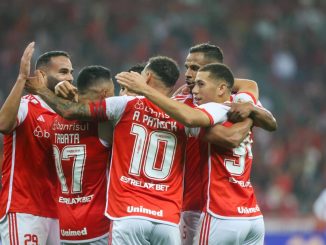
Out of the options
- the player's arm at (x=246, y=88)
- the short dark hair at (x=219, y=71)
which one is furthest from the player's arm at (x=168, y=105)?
the player's arm at (x=246, y=88)

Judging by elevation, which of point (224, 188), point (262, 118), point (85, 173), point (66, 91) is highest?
point (66, 91)

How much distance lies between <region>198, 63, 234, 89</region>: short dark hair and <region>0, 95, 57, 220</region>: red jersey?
138cm

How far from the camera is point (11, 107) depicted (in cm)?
Result: 700

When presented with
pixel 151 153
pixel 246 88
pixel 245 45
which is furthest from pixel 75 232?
pixel 245 45

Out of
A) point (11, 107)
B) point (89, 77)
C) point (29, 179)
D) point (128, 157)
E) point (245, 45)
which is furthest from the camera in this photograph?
point (245, 45)

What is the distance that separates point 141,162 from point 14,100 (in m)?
1.09

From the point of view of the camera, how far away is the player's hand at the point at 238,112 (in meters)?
7.08

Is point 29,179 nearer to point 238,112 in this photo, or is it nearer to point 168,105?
point 168,105

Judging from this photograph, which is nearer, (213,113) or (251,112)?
(213,113)

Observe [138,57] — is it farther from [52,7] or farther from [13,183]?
[13,183]

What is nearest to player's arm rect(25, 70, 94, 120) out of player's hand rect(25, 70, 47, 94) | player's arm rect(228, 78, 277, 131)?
player's hand rect(25, 70, 47, 94)

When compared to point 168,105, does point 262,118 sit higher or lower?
lower

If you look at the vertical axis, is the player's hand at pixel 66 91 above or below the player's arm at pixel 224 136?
above

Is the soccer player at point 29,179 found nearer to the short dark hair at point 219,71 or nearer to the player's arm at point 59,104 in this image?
the player's arm at point 59,104
